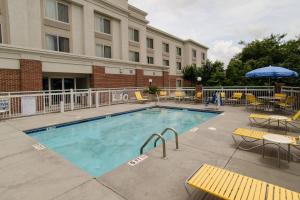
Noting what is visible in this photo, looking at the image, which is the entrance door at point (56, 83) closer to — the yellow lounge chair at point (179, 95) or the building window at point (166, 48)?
the yellow lounge chair at point (179, 95)

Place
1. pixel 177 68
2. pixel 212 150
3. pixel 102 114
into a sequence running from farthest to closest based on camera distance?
1. pixel 177 68
2. pixel 102 114
3. pixel 212 150

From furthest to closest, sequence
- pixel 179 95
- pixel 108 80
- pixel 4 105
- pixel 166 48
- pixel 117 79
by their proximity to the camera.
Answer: pixel 166 48 < pixel 117 79 < pixel 108 80 < pixel 179 95 < pixel 4 105

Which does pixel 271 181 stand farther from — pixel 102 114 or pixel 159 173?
pixel 102 114

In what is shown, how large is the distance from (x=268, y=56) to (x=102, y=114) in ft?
51.1

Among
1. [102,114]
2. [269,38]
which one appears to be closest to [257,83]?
[269,38]

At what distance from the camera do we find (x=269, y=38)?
58.1ft

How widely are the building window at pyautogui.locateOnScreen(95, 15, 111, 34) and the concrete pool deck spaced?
51.8 feet

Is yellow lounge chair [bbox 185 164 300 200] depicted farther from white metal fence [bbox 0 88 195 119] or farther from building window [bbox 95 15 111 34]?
building window [bbox 95 15 111 34]

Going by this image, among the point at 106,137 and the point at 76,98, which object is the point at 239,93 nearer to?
the point at 106,137

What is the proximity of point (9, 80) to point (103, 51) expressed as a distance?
9.46 m

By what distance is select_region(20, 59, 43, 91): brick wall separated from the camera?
11219 millimetres

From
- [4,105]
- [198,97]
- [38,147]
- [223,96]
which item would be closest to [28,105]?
[4,105]

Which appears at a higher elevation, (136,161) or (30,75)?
(30,75)

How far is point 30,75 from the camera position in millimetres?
11523
